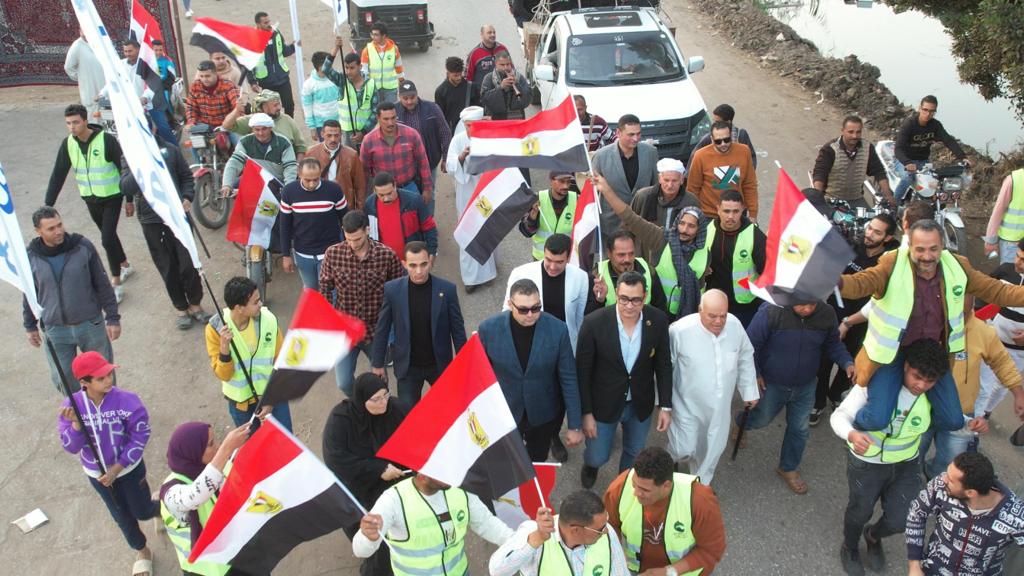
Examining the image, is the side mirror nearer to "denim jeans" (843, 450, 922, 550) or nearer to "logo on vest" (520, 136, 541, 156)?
"logo on vest" (520, 136, 541, 156)

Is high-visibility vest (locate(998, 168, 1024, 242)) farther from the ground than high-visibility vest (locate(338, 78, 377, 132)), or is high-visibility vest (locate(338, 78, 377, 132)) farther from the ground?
high-visibility vest (locate(998, 168, 1024, 242))

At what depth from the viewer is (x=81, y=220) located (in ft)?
36.5

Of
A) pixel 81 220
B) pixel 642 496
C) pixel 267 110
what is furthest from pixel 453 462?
pixel 81 220

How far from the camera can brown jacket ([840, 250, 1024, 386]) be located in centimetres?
520

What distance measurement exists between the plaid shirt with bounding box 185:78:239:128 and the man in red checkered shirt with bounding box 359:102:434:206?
2.98 meters

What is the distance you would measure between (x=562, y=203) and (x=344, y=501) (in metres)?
3.85

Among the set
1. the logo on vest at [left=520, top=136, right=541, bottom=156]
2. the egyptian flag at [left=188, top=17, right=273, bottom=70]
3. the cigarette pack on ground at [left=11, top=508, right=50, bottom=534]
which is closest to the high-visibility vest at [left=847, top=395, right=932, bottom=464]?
the logo on vest at [left=520, top=136, right=541, bottom=156]

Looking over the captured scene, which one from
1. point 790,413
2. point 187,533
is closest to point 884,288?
point 790,413

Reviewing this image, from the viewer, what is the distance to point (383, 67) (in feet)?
39.4

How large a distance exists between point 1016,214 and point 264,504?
6565 mm

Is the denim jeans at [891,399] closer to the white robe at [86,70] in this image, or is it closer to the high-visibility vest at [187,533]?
the high-visibility vest at [187,533]

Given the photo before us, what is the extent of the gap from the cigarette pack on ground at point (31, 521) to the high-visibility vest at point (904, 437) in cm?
564

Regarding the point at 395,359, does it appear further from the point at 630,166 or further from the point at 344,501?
the point at 630,166

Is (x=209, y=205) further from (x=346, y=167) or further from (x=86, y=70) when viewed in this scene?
(x=86, y=70)
